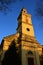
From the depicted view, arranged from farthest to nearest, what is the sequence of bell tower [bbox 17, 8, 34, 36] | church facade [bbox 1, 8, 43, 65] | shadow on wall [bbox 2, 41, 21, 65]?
bell tower [bbox 17, 8, 34, 36], church facade [bbox 1, 8, 43, 65], shadow on wall [bbox 2, 41, 21, 65]

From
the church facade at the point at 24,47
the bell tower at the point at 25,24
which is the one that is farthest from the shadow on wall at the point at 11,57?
the bell tower at the point at 25,24

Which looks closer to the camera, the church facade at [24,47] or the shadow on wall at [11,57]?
the shadow on wall at [11,57]

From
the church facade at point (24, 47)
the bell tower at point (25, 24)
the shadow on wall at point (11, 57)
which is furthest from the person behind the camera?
the bell tower at point (25, 24)

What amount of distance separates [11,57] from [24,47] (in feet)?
11.4

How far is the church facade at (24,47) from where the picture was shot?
22.1m

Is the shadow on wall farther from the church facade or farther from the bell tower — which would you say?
the bell tower

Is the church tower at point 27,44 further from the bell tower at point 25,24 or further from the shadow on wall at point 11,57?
the shadow on wall at point 11,57

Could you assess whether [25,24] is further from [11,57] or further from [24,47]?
[11,57]

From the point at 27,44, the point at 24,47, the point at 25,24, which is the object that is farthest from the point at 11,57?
the point at 25,24

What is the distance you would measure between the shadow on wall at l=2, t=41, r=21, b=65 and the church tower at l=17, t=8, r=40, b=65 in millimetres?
1057

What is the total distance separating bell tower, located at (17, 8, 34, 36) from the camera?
26914mm

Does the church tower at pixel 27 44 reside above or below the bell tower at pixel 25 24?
below

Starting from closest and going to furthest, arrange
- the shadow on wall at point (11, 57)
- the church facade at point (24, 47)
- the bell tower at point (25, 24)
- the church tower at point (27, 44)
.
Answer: the shadow on wall at point (11, 57)
the church facade at point (24, 47)
the church tower at point (27, 44)
the bell tower at point (25, 24)

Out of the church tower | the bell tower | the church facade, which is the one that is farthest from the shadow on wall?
the bell tower
